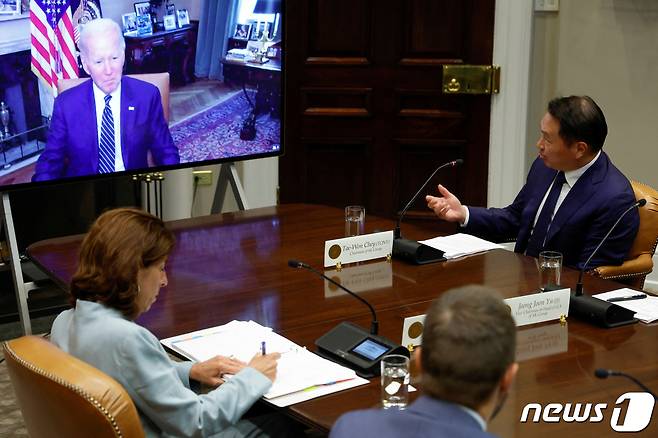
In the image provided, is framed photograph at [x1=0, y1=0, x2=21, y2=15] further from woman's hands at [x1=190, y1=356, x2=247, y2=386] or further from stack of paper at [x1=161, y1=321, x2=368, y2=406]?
woman's hands at [x1=190, y1=356, x2=247, y2=386]

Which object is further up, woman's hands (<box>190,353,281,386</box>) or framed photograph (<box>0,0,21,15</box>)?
framed photograph (<box>0,0,21,15</box>)

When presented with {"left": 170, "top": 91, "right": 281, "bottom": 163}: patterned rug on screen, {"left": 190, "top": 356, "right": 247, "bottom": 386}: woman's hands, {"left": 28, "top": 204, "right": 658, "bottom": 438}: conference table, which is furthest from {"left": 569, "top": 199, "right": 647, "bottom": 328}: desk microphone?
{"left": 170, "top": 91, "right": 281, "bottom": 163}: patterned rug on screen

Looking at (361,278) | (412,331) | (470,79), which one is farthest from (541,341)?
(470,79)

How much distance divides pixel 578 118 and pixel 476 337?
218cm

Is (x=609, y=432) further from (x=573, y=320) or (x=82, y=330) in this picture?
(x=82, y=330)

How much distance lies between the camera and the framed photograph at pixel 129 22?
12.9 feet

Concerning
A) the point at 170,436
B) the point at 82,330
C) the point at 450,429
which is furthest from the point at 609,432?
the point at 82,330

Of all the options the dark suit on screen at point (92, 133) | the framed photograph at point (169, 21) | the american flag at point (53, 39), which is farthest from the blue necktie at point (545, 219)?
the american flag at point (53, 39)

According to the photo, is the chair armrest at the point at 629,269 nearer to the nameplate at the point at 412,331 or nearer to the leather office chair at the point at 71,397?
the nameplate at the point at 412,331

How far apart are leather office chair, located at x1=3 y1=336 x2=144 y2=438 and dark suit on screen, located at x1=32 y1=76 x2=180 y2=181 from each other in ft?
6.48

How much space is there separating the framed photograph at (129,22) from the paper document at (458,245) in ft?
4.69

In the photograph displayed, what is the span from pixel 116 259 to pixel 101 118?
194 centimetres

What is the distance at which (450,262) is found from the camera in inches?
130

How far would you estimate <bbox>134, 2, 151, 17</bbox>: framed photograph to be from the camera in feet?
13.0
